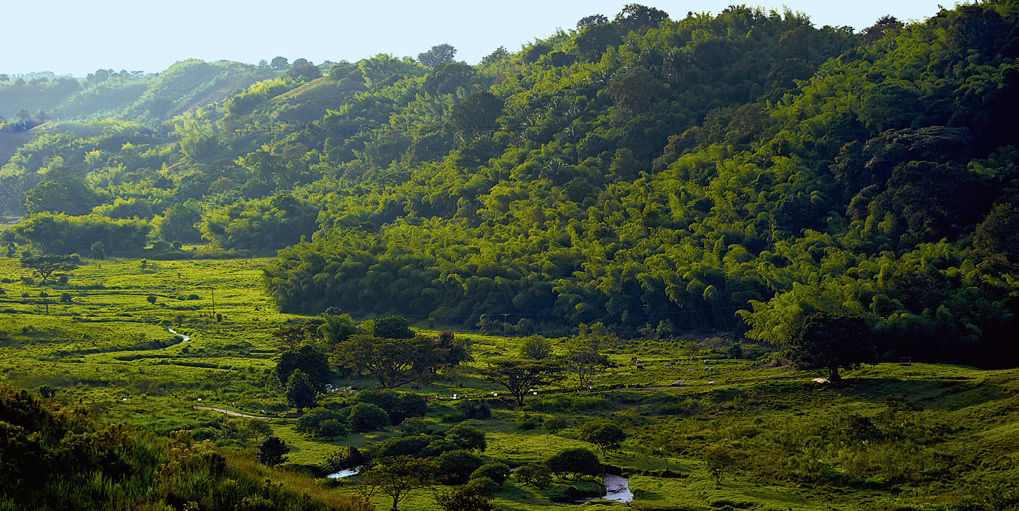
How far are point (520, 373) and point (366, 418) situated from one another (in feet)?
46.8

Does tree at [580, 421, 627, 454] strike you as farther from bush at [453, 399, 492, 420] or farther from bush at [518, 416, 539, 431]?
bush at [453, 399, 492, 420]

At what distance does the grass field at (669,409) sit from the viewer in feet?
143

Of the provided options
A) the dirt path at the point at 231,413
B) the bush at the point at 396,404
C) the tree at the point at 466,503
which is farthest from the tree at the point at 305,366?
the tree at the point at 466,503

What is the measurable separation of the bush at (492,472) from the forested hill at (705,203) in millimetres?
42543

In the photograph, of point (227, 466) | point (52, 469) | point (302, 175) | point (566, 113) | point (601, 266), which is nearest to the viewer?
point (52, 469)

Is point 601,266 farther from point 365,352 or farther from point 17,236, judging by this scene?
point 17,236

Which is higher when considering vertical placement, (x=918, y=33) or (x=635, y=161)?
(x=918, y=33)

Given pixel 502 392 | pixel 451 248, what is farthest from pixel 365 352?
pixel 451 248

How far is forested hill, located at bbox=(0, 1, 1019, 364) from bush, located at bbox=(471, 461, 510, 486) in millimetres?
42543

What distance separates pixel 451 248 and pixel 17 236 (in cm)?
10155

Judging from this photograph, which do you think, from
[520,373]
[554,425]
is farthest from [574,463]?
[520,373]

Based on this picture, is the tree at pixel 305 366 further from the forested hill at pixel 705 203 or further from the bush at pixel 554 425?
the forested hill at pixel 705 203

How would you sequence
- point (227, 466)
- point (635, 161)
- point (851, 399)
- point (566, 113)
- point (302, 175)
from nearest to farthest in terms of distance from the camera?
point (227, 466), point (851, 399), point (635, 161), point (566, 113), point (302, 175)

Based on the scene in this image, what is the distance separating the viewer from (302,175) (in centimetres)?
19300
